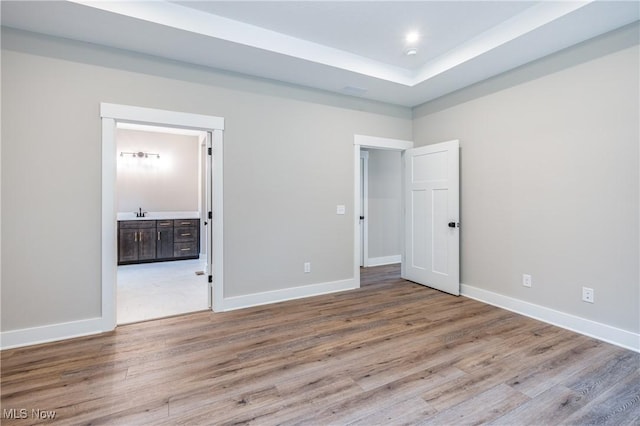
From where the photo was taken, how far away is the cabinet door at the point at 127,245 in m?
5.96

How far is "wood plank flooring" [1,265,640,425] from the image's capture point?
1.77 m

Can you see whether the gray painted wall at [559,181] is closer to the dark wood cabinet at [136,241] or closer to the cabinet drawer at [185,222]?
the cabinet drawer at [185,222]

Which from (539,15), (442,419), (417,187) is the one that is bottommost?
(442,419)

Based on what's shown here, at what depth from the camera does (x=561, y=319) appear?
2.98 meters

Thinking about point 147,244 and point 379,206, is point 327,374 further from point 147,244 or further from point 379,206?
point 147,244

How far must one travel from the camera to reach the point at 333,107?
13.4 feet

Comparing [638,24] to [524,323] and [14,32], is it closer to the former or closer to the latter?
[524,323]

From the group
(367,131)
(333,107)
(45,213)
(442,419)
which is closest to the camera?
(442,419)

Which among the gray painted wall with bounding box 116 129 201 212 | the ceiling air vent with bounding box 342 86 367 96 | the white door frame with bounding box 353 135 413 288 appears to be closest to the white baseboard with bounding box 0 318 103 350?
the white door frame with bounding box 353 135 413 288

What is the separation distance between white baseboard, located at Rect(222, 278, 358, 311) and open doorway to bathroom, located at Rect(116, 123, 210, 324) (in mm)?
1742

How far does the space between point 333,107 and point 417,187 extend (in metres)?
1.67

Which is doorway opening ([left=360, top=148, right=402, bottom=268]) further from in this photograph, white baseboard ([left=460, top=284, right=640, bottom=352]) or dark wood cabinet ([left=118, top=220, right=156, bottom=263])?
dark wood cabinet ([left=118, top=220, right=156, bottom=263])

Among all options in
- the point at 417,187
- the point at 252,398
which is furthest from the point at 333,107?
the point at 252,398

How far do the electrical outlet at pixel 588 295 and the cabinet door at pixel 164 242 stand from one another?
6.62m
